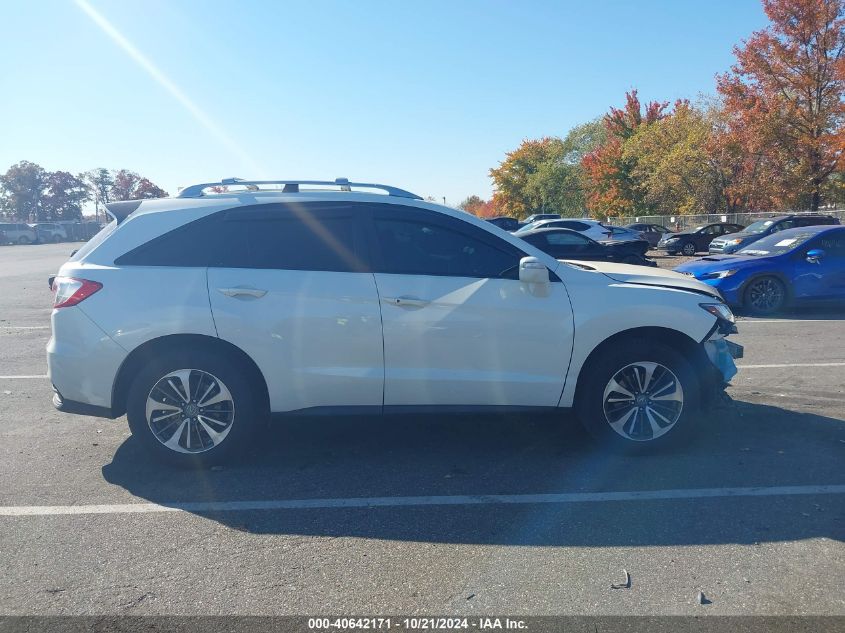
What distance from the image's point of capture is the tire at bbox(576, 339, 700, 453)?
4.85 meters

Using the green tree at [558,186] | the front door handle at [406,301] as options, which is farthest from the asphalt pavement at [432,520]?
the green tree at [558,186]

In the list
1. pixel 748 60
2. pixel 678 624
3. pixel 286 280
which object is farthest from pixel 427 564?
pixel 748 60

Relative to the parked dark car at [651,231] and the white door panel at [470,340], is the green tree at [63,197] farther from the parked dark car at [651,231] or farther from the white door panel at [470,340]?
the white door panel at [470,340]

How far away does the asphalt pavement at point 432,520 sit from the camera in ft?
10.6

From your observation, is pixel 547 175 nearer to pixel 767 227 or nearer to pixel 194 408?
pixel 767 227

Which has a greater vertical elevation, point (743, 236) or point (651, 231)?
point (651, 231)

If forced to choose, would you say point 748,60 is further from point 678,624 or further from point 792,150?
point 678,624

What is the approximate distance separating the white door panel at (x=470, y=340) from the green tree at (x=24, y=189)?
9537 centimetres

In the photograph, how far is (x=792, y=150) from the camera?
99.0 feet

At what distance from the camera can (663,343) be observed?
4961 mm

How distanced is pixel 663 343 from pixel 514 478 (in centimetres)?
149

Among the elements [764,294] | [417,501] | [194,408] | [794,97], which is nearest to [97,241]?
[194,408]

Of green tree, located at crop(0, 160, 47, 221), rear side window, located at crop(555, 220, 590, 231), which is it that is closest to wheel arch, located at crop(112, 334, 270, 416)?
rear side window, located at crop(555, 220, 590, 231)

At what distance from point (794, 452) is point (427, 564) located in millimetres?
3056
